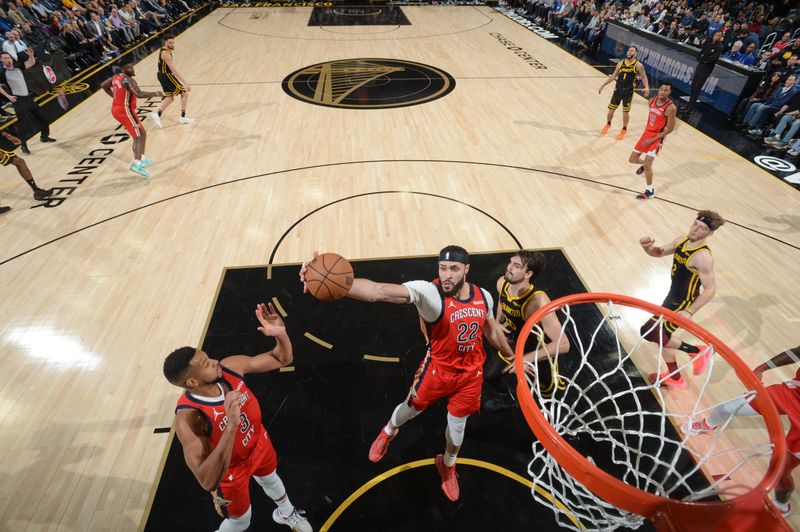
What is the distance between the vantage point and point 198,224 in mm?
6117

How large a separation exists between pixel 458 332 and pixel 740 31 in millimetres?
14553

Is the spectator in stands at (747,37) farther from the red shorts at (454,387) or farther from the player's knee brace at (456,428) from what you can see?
the player's knee brace at (456,428)

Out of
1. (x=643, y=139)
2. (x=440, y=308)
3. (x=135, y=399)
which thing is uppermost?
(x=440, y=308)

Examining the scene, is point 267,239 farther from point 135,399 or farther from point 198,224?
point 135,399

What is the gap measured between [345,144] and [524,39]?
440 inches

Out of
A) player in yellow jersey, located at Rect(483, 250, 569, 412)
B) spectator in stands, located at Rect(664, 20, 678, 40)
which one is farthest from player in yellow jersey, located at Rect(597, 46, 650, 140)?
player in yellow jersey, located at Rect(483, 250, 569, 412)

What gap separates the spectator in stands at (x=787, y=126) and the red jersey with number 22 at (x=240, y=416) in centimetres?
Answer: 1067

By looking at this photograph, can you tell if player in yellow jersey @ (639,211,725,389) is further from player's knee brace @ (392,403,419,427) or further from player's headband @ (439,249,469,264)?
player's knee brace @ (392,403,419,427)

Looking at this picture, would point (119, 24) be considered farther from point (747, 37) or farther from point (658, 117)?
point (747, 37)

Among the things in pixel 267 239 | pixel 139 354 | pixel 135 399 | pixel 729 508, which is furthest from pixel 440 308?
pixel 267 239

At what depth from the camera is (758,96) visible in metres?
9.30

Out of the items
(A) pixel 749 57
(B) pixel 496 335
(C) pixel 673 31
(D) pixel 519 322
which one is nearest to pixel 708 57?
(A) pixel 749 57

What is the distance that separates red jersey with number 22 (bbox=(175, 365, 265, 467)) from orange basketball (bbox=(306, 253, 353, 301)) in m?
0.68

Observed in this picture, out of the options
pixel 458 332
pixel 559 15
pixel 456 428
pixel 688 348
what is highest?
pixel 458 332
